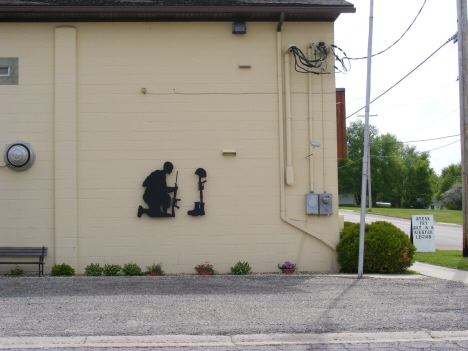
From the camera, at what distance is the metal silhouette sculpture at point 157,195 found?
408 inches

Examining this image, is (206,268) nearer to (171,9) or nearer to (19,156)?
(19,156)

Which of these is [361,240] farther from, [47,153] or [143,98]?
[47,153]

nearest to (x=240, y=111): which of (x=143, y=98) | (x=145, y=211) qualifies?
(x=143, y=98)

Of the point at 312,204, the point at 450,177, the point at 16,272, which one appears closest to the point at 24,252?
the point at 16,272

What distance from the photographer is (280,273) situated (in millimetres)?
10328

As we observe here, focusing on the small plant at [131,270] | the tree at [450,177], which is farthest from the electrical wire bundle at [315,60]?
the tree at [450,177]

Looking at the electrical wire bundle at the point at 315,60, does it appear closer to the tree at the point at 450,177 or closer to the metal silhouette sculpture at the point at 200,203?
the metal silhouette sculpture at the point at 200,203

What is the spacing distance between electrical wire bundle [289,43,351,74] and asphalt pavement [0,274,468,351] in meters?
4.96

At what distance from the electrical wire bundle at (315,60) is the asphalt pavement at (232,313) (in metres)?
4.96

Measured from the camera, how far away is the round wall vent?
10.1 m

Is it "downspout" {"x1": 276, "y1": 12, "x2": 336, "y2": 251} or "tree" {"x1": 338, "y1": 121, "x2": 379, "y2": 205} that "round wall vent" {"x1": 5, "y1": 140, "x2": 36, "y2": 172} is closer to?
"downspout" {"x1": 276, "y1": 12, "x2": 336, "y2": 251}

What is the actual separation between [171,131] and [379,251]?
549 centimetres

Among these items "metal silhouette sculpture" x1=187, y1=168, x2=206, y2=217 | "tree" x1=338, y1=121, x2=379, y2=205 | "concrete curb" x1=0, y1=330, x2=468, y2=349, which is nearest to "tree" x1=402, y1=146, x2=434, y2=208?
"tree" x1=338, y1=121, x2=379, y2=205

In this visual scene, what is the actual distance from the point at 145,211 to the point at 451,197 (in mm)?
62489
